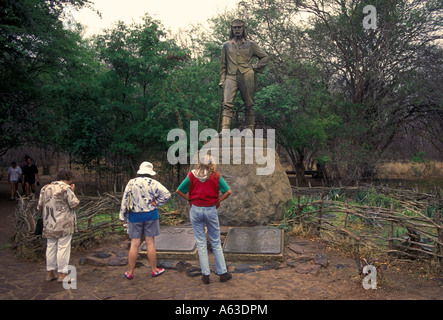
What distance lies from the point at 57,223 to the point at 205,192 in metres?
1.79

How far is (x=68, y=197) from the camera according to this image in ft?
14.5

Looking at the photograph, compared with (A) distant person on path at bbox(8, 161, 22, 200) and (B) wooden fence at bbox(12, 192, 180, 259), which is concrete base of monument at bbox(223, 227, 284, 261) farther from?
(A) distant person on path at bbox(8, 161, 22, 200)

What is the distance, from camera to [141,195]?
438cm

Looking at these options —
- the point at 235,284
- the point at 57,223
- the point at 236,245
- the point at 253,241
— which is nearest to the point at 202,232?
the point at 235,284

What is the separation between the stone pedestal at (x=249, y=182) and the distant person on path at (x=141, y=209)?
229 cm

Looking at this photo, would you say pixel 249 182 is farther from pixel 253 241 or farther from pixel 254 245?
pixel 254 245

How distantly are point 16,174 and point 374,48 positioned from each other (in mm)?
13514

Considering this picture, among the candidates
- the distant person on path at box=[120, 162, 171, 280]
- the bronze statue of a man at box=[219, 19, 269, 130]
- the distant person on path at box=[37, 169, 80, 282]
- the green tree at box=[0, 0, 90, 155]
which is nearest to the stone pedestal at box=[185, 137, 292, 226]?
the bronze statue of a man at box=[219, 19, 269, 130]

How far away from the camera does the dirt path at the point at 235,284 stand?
12.8 feet

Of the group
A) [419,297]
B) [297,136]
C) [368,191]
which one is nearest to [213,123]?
[297,136]

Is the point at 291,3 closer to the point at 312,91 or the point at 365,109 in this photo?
the point at 312,91

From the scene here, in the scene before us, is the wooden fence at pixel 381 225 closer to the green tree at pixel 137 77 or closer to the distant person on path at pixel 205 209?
the distant person on path at pixel 205 209

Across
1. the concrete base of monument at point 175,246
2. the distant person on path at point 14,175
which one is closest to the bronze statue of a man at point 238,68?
the concrete base of monument at point 175,246

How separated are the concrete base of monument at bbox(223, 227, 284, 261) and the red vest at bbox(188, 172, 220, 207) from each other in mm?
1243
